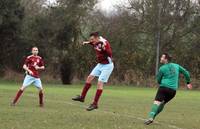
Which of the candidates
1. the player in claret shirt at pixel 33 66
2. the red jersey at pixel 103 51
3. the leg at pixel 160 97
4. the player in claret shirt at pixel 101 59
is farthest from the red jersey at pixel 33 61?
the leg at pixel 160 97

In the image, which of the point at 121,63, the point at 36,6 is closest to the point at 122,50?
the point at 121,63

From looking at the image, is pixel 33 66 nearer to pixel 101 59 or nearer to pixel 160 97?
pixel 101 59

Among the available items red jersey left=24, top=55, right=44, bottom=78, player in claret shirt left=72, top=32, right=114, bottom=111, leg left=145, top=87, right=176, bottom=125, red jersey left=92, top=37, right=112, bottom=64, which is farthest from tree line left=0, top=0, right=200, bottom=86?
leg left=145, top=87, right=176, bottom=125

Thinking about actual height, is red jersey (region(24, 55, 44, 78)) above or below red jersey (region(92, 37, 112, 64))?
below

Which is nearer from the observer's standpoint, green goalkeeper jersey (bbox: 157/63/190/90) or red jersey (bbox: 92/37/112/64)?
green goalkeeper jersey (bbox: 157/63/190/90)

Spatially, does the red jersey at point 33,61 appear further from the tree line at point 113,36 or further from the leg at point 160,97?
the tree line at point 113,36

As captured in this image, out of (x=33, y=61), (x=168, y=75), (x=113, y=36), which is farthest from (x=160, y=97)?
(x=113, y=36)

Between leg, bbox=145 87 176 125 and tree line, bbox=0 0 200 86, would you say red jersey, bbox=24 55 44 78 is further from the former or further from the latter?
tree line, bbox=0 0 200 86

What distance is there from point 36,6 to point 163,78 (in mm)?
46381

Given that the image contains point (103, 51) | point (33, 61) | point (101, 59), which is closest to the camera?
point (103, 51)

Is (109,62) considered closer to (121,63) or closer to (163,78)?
(163,78)

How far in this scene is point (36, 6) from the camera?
60.0 metres

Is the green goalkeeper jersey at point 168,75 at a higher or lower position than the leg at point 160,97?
higher

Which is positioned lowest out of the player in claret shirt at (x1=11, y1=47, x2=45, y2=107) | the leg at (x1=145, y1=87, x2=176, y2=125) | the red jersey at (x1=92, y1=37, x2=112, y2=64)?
the leg at (x1=145, y1=87, x2=176, y2=125)
